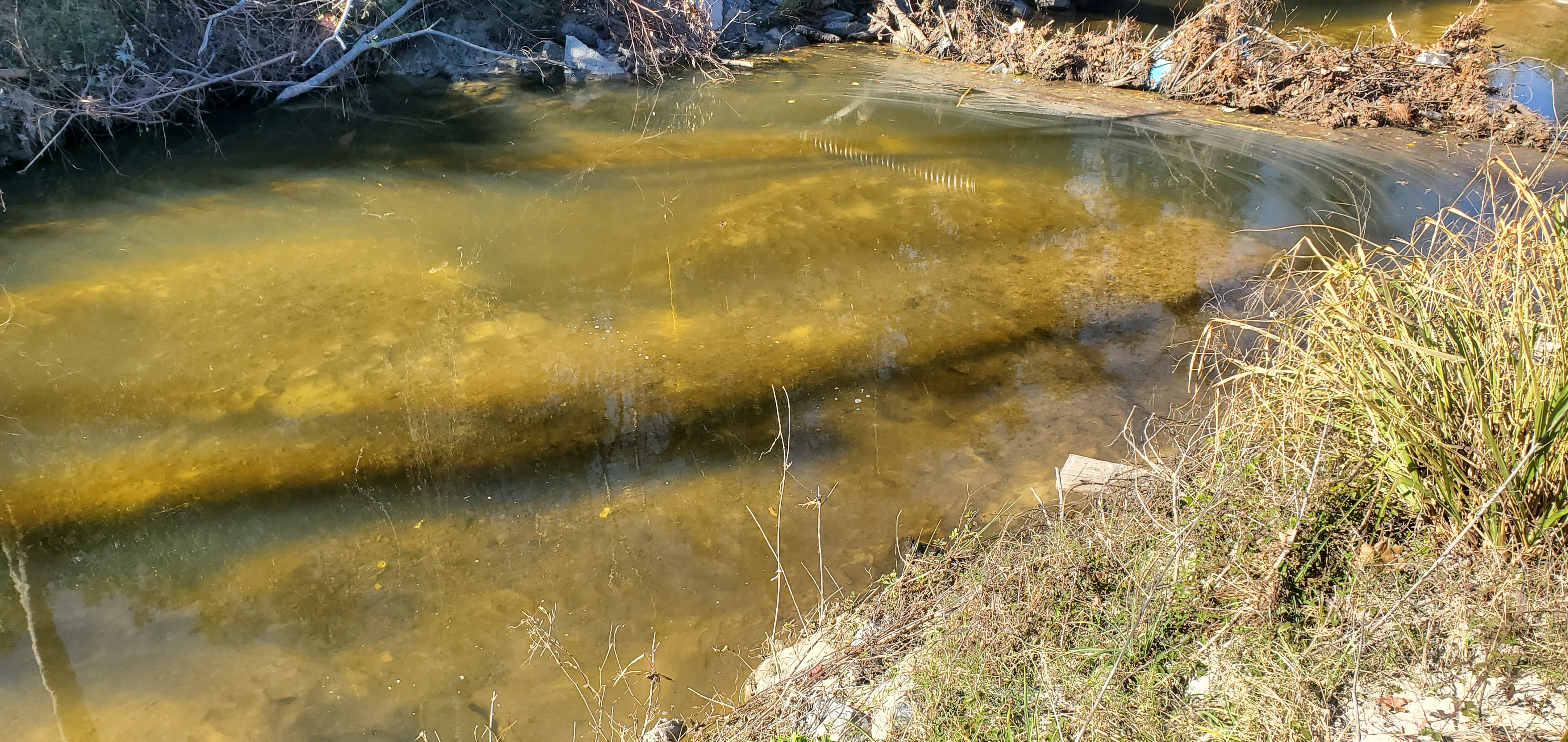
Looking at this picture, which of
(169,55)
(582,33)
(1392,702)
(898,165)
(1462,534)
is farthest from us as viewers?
(582,33)

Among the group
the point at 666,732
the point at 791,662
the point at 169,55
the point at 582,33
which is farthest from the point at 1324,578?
the point at 582,33

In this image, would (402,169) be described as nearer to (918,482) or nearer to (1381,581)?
(918,482)

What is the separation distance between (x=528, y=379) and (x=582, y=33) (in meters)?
7.15

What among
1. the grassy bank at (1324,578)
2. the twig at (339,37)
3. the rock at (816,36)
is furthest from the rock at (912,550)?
the rock at (816,36)

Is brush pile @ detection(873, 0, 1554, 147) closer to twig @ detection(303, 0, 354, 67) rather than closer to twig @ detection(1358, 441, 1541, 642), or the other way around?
twig @ detection(303, 0, 354, 67)

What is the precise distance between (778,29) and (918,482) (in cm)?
899

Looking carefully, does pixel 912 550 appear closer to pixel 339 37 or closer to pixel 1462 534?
pixel 1462 534

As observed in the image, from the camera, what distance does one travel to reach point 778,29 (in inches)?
470

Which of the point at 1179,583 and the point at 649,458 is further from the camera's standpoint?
the point at 649,458

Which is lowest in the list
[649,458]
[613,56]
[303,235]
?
[649,458]

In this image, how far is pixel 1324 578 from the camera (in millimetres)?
2750

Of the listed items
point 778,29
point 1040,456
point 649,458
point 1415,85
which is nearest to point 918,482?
point 1040,456

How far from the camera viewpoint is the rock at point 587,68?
33.4 ft

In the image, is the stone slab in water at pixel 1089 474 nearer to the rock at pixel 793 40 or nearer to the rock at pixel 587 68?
the rock at pixel 587 68
